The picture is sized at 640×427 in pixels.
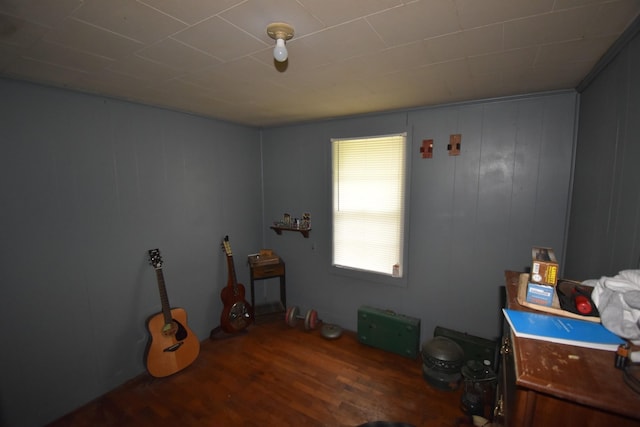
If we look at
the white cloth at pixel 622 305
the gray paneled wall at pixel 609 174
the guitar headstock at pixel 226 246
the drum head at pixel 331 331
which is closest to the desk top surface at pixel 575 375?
the white cloth at pixel 622 305

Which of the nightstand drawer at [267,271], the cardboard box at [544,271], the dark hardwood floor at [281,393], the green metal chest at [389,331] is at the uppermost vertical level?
the cardboard box at [544,271]

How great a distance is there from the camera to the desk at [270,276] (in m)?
3.54

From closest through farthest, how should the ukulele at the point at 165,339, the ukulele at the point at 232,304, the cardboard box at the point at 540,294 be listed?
the cardboard box at the point at 540,294 → the ukulele at the point at 165,339 → the ukulele at the point at 232,304

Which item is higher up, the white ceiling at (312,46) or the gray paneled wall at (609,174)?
the white ceiling at (312,46)

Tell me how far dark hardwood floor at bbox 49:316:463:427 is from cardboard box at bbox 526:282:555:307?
1.63 metres

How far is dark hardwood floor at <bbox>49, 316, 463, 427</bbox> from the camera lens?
2154 mm

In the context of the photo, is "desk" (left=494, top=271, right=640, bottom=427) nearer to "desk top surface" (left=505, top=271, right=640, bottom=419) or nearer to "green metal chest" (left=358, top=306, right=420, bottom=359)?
"desk top surface" (left=505, top=271, right=640, bottom=419)

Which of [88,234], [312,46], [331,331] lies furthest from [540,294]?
[88,234]

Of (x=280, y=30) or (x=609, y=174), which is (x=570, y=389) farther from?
(x=280, y=30)

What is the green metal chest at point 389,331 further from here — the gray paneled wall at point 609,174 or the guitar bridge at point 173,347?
the guitar bridge at point 173,347

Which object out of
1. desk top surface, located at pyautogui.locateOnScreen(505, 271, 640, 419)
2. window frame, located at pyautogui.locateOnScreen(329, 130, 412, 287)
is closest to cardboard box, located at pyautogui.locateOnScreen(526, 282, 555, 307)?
desk top surface, located at pyautogui.locateOnScreen(505, 271, 640, 419)

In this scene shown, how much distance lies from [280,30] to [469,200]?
2292 millimetres

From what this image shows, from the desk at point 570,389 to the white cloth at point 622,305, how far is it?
0.40ft

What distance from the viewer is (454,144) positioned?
8.62 ft
